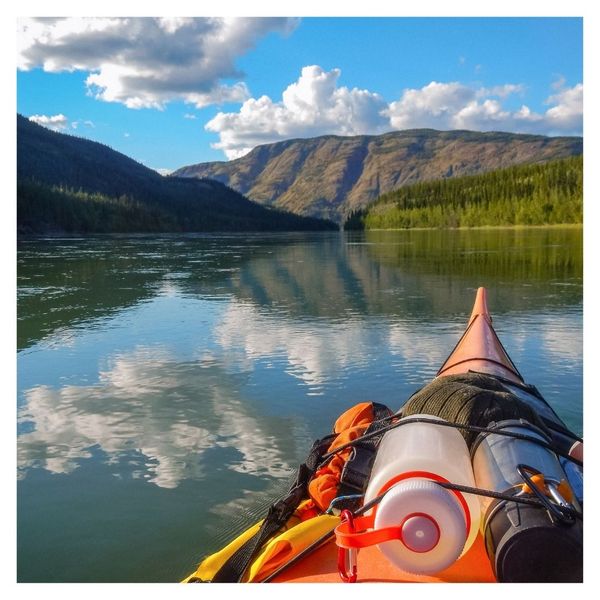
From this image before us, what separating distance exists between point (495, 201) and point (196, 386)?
10855 cm

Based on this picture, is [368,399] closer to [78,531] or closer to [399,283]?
[78,531]

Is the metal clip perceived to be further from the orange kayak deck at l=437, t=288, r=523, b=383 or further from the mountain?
the mountain

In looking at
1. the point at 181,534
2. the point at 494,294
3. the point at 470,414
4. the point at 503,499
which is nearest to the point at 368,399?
the point at 181,534

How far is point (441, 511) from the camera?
2.72 metres

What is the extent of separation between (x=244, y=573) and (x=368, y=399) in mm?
5305

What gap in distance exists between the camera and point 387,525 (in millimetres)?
2762

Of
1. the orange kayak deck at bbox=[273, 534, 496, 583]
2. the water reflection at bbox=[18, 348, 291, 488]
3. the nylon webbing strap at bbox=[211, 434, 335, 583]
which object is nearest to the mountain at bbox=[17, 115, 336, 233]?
the water reflection at bbox=[18, 348, 291, 488]

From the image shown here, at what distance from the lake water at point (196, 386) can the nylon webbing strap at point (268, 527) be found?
91 cm

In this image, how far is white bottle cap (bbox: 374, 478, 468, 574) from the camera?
8.93ft

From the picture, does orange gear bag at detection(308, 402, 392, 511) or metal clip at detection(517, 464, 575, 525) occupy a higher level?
metal clip at detection(517, 464, 575, 525)

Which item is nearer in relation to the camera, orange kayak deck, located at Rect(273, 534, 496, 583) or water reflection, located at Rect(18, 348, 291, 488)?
orange kayak deck, located at Rect(273, 534, 496, 583)

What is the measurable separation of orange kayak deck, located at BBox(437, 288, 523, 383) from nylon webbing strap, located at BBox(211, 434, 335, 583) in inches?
77.7

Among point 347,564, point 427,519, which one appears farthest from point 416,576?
point 427,519

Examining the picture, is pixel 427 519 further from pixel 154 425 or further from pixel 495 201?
pixel 495 201
